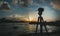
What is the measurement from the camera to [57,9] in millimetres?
5238

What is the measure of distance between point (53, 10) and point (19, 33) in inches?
53.3

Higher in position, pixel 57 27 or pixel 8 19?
pixel 8 19

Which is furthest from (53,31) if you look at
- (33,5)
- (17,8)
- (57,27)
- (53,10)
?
(17,8)

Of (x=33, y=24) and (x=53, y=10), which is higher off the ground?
(x=53, y=10)

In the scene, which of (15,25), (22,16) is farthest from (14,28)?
(22,16)

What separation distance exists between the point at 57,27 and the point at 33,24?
828mm

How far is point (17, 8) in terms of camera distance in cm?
→ 519

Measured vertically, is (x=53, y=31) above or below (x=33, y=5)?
below

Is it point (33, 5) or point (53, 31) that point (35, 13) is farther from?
point (53, 31)

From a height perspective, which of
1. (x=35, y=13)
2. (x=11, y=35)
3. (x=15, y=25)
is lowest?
(x=11, y=35)

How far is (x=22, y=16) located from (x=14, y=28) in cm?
48

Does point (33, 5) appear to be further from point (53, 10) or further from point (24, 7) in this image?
point (53, 10)

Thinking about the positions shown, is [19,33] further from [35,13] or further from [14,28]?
[35,13]

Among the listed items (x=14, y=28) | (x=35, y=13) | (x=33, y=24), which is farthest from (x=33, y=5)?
(x=14, y=28)
